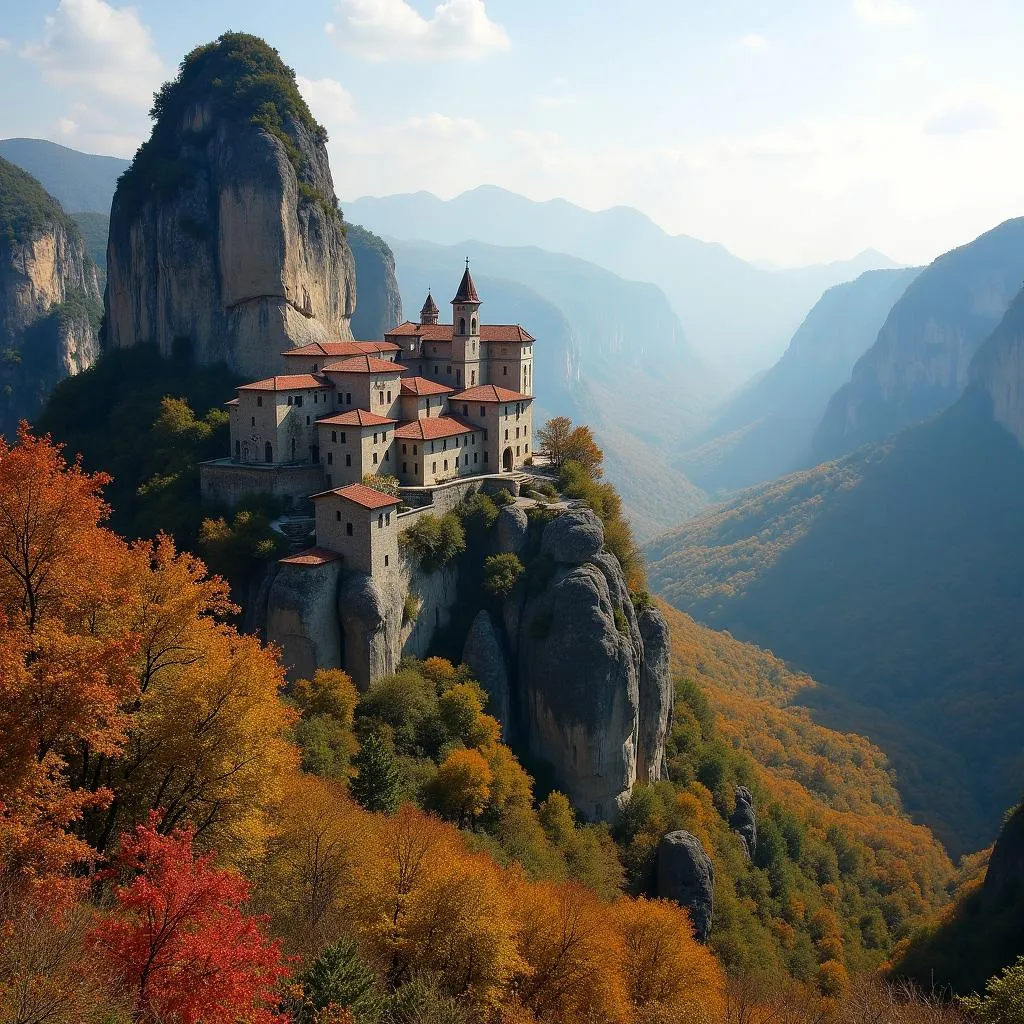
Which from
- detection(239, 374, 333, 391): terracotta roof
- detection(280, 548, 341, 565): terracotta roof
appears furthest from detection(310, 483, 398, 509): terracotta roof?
detection(239, 374, 333, 391): terracotta roof

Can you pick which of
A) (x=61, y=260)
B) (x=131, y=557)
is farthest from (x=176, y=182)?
(x=61, y=260)

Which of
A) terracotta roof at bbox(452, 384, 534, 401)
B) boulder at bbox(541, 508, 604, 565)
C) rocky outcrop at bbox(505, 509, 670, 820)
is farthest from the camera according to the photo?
terracotta roof at bbox(452, 384, 534, 401)

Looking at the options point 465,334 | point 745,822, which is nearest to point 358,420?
point 465,334

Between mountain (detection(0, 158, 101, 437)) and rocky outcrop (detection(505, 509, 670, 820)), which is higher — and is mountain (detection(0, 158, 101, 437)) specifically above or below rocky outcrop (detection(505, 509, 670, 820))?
above

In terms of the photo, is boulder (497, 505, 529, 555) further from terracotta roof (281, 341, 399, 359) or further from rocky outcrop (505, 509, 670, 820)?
terracotta roof (281, 341, 399, 359)

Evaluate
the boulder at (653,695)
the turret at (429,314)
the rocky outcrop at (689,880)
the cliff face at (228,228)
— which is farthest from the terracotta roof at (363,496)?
the turret at (429,314)

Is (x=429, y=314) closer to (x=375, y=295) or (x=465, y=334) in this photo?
(x=465, y=334)
